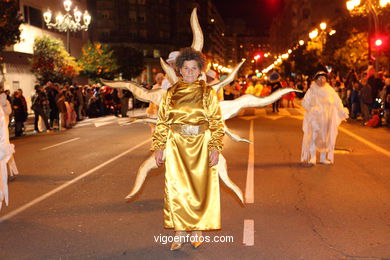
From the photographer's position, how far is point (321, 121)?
11086 mm

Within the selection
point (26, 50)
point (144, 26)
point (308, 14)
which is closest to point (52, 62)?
point (26, 50)

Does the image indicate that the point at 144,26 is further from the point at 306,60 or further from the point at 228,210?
the point at 228,210

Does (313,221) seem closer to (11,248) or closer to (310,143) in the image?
(11,248)

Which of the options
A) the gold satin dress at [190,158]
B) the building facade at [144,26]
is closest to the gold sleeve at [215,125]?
the gold satin dress at [190,158]

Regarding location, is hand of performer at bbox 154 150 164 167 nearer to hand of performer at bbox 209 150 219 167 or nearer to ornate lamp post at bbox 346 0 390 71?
hand of performer at bbox 209 150 219 167

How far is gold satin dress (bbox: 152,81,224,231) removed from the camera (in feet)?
17.1

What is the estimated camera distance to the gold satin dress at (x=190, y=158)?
5219mm

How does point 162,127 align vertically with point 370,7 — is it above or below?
below

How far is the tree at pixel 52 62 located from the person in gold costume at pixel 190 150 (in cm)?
2785

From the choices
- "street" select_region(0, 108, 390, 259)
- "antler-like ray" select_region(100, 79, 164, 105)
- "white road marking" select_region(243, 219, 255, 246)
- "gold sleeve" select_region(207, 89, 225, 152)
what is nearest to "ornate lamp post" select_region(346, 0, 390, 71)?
"street" select_region(0, 108, 390, 259)

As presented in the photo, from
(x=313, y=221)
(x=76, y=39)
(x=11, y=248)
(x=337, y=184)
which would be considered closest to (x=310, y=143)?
(x=337, y=184)

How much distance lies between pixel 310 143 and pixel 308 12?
92.5 meters

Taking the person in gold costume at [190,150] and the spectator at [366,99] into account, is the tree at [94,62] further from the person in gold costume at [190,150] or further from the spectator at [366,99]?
the person in gold costume at [190,150]

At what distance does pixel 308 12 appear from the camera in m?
99.1
